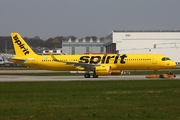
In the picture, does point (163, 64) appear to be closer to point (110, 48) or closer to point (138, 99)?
point (138, 99)

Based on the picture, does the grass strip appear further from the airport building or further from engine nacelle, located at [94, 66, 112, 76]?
the airport building

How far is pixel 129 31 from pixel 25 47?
2753 inches

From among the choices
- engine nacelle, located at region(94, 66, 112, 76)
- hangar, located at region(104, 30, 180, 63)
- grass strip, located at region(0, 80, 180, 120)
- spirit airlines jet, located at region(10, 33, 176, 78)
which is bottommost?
grass strip, located at region(0, 80, 180, 120)

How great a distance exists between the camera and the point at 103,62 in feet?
189

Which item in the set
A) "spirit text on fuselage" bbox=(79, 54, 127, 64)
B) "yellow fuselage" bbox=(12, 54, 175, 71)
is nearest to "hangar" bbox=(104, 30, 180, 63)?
"yellow fuselage" bbox=(12, 54, 175, 71)

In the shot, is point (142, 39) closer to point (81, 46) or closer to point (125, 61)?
point (81, 46)

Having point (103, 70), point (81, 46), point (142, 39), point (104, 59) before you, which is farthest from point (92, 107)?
point (81, 46)

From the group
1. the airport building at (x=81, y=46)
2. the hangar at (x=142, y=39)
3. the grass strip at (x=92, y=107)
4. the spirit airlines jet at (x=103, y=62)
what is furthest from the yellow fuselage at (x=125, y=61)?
the airport building at (x=81, y=46)

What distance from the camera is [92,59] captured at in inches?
2296

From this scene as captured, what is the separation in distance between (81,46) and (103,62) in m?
119

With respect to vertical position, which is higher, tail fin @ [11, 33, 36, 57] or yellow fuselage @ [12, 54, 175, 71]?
tail fin @ [11, 33, 36, 57]

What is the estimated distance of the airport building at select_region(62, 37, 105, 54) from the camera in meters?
172

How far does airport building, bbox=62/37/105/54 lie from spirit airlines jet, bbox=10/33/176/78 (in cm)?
11000

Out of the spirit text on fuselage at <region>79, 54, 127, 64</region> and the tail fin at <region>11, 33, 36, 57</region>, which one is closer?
the spirit text on fuselage at <region>79, 54, 127, 64</region>
